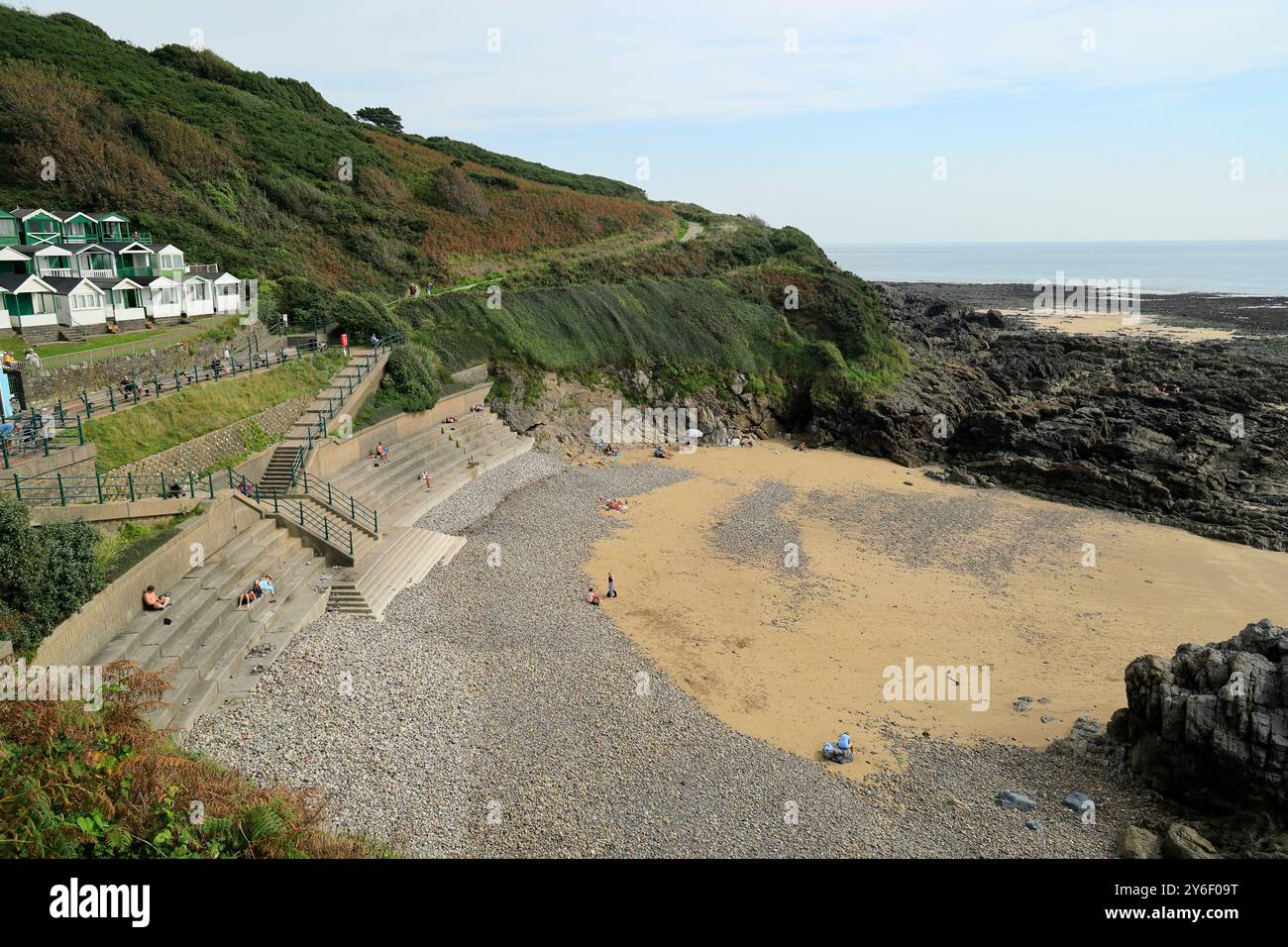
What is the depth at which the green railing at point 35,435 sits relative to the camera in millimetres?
17438

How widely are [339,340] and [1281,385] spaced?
169 ft

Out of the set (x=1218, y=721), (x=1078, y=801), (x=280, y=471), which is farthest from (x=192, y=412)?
(x=1218, y=721)

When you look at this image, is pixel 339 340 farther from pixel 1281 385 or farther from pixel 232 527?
pixel 1281 385

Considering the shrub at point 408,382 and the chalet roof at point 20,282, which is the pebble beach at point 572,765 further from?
the chalet roof at point 20,282

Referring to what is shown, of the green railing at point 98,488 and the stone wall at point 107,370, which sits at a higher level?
the stone wall at point 107,370

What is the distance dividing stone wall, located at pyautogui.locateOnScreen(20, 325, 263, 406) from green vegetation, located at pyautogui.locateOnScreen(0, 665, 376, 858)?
13.7 metres

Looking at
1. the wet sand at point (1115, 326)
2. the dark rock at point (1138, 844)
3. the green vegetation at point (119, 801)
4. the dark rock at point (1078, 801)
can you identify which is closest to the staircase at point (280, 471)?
the green vegetation at point (119, 801)

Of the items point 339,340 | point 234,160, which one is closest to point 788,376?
point 339,340

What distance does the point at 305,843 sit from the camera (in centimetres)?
966

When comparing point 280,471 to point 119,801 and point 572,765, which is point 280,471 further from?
point 119,801

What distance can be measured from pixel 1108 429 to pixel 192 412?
126 ft

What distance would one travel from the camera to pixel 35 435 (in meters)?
18.3

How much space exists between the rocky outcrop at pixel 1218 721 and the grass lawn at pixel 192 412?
23.7 meters

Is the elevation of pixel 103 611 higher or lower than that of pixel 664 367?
lower
